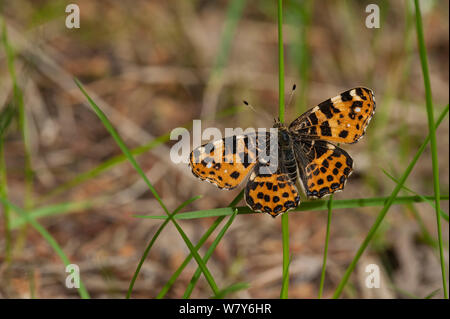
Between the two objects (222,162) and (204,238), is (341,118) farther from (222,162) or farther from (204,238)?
(204,238)

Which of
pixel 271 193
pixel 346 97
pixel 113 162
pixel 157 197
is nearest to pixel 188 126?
pixel 113 162

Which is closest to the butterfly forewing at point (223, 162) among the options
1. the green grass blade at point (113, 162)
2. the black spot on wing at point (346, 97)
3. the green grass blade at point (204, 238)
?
the green grass blade at point (113, 162)

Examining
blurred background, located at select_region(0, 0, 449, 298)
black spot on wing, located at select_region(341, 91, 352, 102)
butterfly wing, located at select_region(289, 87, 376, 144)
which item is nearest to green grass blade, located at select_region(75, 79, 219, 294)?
blurred background, located at select_region(0, 0, 449, 298)

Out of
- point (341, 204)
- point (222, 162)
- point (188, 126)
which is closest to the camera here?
point (341, 204)

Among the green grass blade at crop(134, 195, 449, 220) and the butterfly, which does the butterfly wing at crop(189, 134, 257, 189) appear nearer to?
the butterfly
